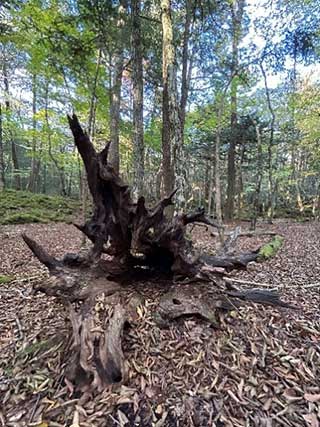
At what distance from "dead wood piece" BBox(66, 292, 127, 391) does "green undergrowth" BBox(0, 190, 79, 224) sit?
29.8ft

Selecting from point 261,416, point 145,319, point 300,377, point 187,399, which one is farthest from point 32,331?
point 300,377

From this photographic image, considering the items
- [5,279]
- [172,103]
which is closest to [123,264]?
[5,279]

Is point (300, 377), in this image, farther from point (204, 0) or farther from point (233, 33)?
point (233, 33)

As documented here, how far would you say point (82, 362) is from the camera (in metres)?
1.93

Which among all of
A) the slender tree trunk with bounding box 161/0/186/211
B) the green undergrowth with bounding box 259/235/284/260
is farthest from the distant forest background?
the green undergrowth with bounding box 259/235/284/260

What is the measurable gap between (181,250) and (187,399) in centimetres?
124

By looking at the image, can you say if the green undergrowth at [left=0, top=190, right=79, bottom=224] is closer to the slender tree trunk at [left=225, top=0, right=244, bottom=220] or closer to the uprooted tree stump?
the slender tree trunk at [left=225, top=0, right=244, bottom=220]

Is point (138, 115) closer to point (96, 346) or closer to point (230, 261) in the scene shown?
point (230, 261)

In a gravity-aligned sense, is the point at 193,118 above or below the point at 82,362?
above

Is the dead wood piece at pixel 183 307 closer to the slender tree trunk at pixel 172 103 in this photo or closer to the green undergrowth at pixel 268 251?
the slender tree trunk at pixel 172 103

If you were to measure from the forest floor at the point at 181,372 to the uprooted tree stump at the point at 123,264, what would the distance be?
12 centimetres

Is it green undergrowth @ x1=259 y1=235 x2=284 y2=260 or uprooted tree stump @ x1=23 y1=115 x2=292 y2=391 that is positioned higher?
uprooted tree stump @ x1=23 y1=115 x2=292 y2=391

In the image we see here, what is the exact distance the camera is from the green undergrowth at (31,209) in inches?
421

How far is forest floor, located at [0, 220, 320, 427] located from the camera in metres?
1.73
